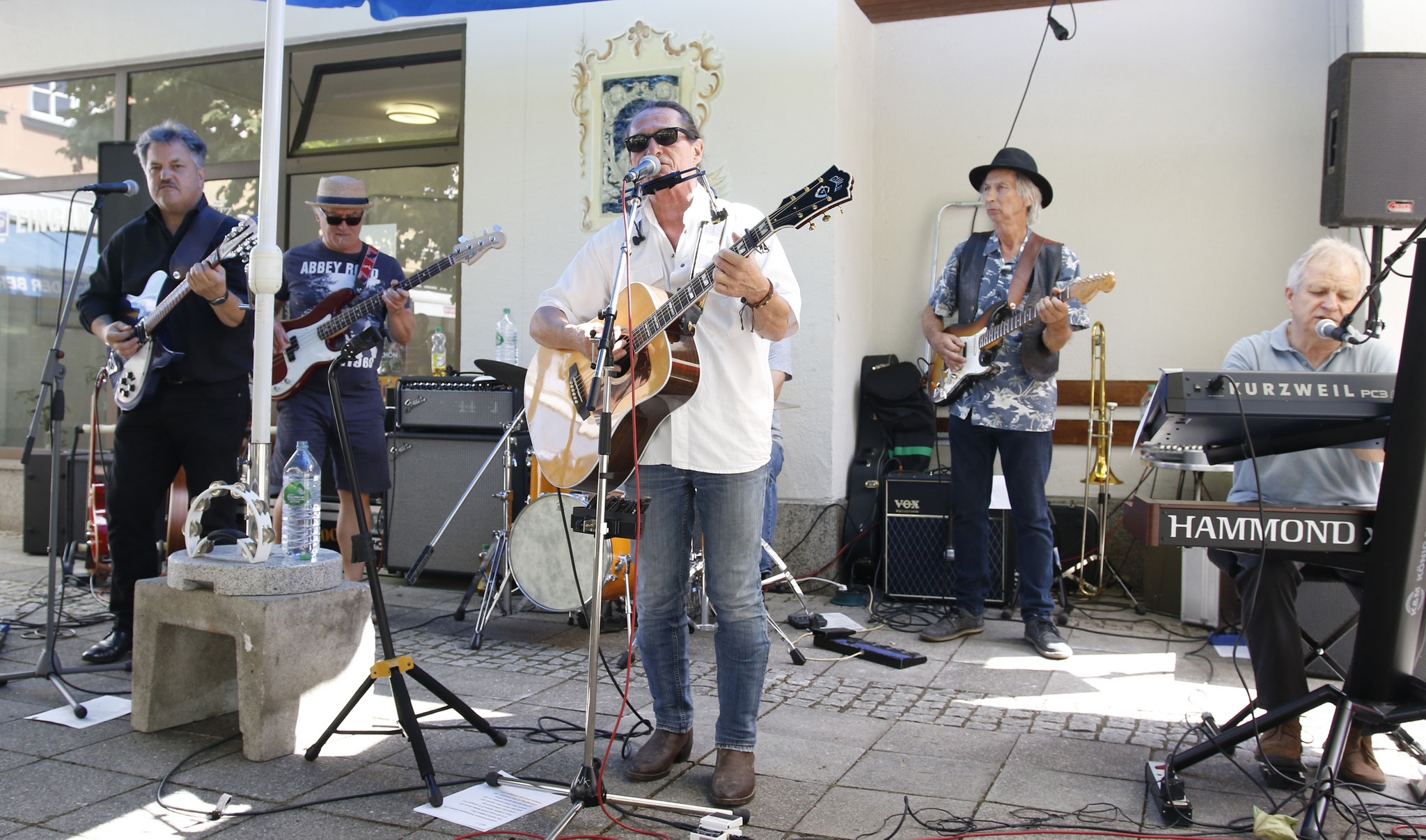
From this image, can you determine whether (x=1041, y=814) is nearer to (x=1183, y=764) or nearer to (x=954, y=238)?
(x=1183, y=764)

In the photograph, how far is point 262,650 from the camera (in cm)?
287

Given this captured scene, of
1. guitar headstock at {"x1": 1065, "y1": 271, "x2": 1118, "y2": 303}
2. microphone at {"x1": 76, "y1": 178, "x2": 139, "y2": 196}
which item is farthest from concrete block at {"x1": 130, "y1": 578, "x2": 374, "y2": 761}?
guitar headstock at {"x1": 1065, "y1": 271, "x2": 1118, "y2": 303}

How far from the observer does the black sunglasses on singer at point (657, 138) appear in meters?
2.52

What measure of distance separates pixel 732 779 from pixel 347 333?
114 inches

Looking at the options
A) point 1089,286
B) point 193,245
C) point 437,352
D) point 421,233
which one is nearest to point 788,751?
point 1089,286

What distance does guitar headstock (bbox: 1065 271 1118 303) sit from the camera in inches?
163

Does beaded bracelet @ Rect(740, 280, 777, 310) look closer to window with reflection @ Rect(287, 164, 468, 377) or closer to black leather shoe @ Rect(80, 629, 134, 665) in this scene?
black leather shoe @ Rect(80, 629, 134, 665)

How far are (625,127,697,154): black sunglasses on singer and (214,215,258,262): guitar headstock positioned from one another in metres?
1.83

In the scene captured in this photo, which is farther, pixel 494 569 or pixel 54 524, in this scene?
pixel 494 569

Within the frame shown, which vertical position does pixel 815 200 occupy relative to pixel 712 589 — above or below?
above

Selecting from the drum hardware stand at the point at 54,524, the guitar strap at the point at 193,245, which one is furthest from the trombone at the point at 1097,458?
the drum hardware stand at the point at 54,524

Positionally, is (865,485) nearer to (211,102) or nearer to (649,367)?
(649,367)

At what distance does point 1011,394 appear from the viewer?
4402mm

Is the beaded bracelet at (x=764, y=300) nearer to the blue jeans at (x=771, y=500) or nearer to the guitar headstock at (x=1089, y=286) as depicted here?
the blue jeans at (x=771, y=500)
